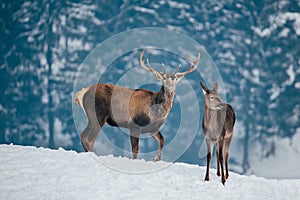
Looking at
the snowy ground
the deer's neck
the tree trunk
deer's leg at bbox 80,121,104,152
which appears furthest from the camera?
the tree trunk

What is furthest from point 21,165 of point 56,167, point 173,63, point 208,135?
point 173,63

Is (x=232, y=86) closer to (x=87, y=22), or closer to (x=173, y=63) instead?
(x=173, y=63)

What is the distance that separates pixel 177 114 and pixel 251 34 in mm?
8915

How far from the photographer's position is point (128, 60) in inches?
1313

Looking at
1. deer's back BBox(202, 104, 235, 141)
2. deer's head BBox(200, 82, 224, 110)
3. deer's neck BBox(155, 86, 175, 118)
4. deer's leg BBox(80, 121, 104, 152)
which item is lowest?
deer's leg BBox(80, 121, 104, 152)

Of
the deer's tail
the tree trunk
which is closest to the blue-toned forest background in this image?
the tree trunk

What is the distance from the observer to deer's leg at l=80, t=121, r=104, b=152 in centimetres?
984

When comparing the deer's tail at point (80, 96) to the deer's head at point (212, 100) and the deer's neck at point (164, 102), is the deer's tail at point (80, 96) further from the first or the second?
the deer's head at point (212, 100)

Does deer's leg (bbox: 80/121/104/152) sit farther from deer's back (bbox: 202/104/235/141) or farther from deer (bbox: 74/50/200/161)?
deer's back (bbox: 202/104/235/141)

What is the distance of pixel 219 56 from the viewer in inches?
1303

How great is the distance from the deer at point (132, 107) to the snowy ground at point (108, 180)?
46.2 inches

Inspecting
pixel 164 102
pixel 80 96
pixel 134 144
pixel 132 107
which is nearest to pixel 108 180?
pixel 134 144

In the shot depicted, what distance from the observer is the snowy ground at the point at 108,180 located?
648cm

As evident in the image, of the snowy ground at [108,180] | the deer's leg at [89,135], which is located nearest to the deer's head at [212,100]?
the snowy ground at [108,180]
